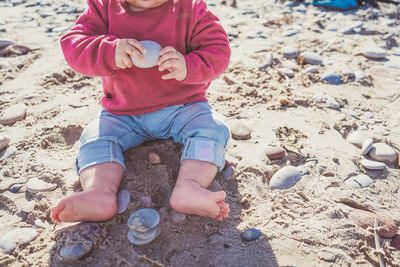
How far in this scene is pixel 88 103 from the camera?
8.91 ft

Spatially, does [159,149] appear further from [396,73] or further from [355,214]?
[396,73]

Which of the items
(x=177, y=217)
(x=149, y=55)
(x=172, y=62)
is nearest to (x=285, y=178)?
(x=177, y=217)

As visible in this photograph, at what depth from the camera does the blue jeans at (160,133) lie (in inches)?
75.5

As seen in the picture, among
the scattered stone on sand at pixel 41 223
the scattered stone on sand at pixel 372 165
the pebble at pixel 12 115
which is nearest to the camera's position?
the scattered stone on sand at pixel 41 223

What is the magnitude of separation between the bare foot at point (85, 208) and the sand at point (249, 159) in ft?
0.17

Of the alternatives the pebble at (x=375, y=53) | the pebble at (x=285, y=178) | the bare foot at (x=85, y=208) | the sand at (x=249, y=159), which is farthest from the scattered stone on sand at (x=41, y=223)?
the pebble at (x=375, y=53)

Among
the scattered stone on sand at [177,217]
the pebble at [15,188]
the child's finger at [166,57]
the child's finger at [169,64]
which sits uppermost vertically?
the child's finger at [166,57]

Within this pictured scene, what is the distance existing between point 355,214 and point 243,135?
0.87 m

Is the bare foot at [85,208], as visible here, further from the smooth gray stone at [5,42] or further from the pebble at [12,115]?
the smooth gray stone at [5,42]

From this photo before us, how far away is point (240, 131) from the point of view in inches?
94.0

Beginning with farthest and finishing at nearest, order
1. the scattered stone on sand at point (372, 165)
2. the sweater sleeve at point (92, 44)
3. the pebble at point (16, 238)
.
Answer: the scattered stone on sand at point (372, 165), the sweater sleeve at point (92, 44), the pebble at point (16, 238)

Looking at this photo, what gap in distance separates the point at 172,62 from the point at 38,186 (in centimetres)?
102

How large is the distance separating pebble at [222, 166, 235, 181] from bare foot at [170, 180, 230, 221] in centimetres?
33

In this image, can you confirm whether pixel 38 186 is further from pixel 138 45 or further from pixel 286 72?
pixel 286 72
